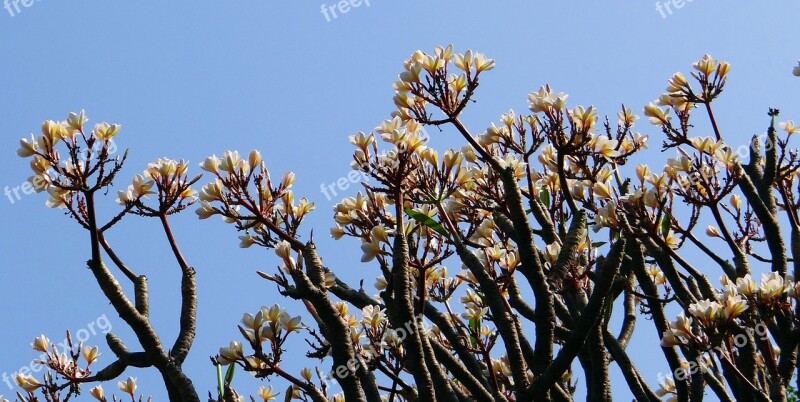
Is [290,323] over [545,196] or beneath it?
beneath

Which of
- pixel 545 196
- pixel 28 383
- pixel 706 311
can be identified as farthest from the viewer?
pixel 545 196

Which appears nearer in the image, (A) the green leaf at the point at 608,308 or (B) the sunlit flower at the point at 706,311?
(B) the sunlit flower at the point at 706,311

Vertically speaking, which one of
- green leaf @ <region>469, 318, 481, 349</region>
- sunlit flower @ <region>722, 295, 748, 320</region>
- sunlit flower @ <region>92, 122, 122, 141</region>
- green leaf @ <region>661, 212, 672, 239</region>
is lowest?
sunlit flower @ <region>722, 295, 748, 320</region>

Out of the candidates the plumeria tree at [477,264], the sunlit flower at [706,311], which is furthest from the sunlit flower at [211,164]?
the sunlit flower at [706,311]

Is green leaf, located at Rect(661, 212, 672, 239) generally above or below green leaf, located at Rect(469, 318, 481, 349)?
below

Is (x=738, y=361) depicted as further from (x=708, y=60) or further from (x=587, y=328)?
(x=708, y=60)

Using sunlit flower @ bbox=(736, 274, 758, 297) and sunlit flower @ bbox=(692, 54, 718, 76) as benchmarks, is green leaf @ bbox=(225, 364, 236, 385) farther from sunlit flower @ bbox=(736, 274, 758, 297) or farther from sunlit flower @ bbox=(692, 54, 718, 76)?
sunlit flower @ bbox=(692, 54, 718, 76)

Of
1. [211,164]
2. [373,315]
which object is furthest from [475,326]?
[211,164]

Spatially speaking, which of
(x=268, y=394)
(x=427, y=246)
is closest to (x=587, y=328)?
(x=427, y=246)

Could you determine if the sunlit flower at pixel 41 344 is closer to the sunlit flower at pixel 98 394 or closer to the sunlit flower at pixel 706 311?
the sunlit flower at pixel 98 394

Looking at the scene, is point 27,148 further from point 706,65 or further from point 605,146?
point 706,65

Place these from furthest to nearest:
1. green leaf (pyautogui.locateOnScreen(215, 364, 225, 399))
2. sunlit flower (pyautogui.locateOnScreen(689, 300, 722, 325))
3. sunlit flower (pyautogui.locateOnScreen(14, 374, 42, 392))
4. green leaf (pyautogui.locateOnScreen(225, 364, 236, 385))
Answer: sunlit flower (pyautogui.locateOnScreen(14, 374, 42, 392))
green leaf (pyautogui.locateOnScreen(215, 364, 225, 399))
green leaf (pyautogui.locateOnScreen(225, 364, 236, 385))
sunlit flower (pyautogui.locateOnScreen(689, 300, 722, 325))

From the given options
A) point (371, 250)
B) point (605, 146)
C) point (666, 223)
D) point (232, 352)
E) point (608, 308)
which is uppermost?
point (605, 146)

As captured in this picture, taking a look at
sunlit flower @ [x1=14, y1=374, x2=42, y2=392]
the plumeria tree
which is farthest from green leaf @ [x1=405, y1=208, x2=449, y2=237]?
sunlit flower @ [x1=14, y1=374, x2=42, y2=392]
